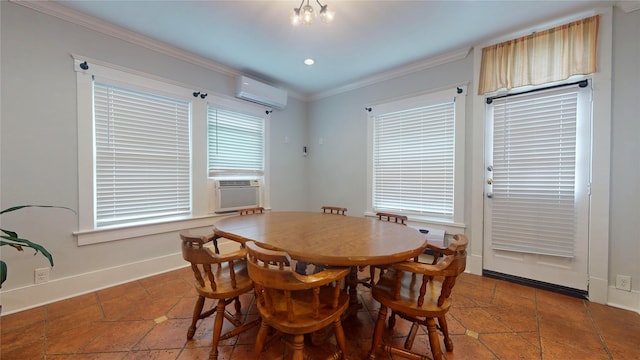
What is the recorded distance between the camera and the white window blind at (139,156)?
254 centimetres

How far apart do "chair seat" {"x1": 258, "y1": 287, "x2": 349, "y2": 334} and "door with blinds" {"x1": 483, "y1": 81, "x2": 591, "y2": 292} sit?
2.26 m

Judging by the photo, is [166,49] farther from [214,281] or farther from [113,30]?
[214,281]

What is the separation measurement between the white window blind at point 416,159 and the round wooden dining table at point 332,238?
1.39 meters

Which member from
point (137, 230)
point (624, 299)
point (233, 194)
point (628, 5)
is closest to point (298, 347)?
point (137, 230)

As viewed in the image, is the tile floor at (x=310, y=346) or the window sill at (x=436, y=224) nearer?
the tile floor at (x=310, y=346)

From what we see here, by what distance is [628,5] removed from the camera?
2.11 m

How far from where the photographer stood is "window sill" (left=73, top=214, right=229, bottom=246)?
7.96 feet

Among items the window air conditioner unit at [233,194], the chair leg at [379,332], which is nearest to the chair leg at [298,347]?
the chair leg at [379,332]

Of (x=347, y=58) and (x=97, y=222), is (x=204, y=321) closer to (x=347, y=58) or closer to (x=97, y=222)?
(x=97, y=222)

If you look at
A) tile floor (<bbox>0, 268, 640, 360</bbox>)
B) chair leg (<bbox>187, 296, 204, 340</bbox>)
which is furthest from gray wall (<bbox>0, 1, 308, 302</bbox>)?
chair leg (<bbox>187, 296, 204, 340</bbox>)

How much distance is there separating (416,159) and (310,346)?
8.50 feet

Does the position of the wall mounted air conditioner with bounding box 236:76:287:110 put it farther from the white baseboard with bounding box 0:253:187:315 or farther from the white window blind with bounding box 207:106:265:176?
the white baseboard with bounding box 0:253:187:315

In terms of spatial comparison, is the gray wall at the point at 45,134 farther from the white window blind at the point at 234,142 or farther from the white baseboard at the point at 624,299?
the white baseboard at the point at 624,299

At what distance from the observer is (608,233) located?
88.5 inches
